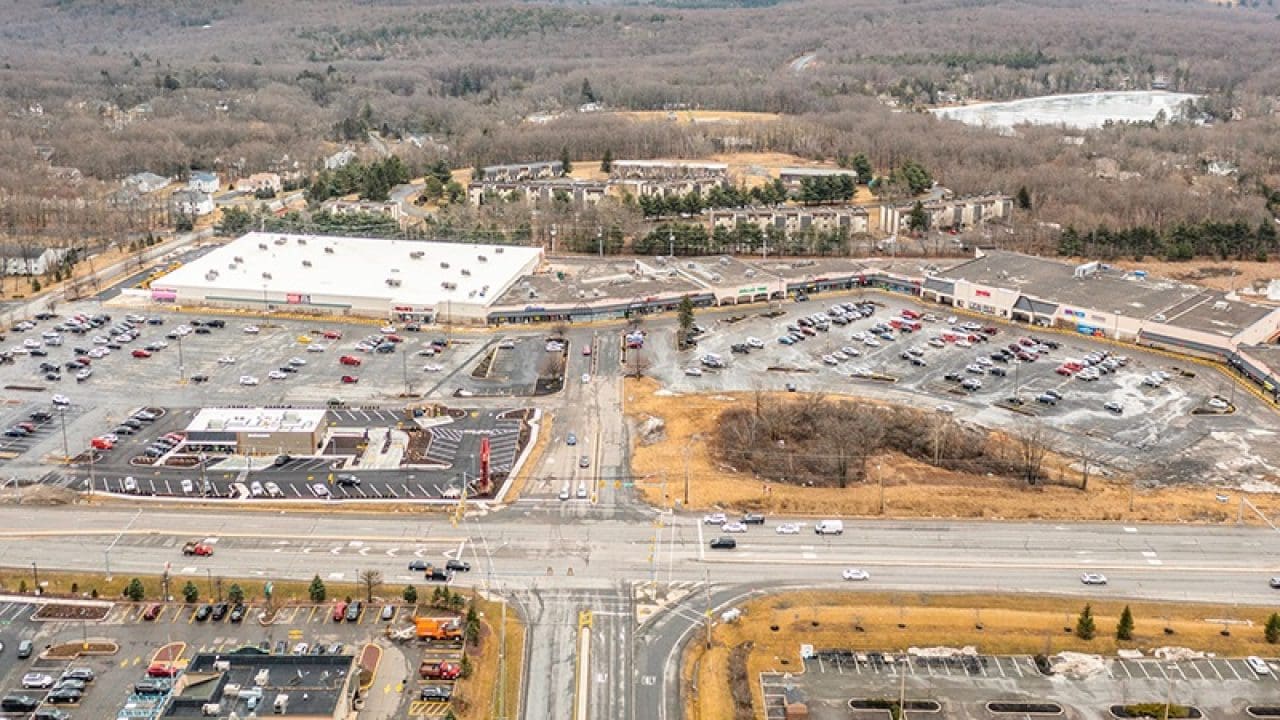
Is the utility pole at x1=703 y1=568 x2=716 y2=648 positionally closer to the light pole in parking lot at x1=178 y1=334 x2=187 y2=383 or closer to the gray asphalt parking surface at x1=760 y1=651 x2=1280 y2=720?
the gray asphalt parking surface at x1=760 y1=651 x2=1280 y2=720

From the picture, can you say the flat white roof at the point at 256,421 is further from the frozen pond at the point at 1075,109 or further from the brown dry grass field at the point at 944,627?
the frozen pond at the point at 1075,109

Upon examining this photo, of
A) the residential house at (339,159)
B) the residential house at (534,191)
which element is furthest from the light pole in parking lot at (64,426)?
the residential house at (339,159)

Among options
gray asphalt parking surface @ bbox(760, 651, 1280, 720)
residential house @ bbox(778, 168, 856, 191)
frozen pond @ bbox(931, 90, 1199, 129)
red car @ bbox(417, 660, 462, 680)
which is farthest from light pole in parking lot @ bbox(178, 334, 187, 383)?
frozen pond @ bbox(931, 90, 1199, 129)

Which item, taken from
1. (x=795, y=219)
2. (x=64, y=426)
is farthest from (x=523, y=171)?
(x=64, y=426)

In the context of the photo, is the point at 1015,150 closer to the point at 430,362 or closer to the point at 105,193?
the point at 430,362

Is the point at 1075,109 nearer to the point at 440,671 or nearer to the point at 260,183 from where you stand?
the point at 260,183

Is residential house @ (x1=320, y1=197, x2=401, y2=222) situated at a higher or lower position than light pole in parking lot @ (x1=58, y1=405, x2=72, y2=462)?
higher
